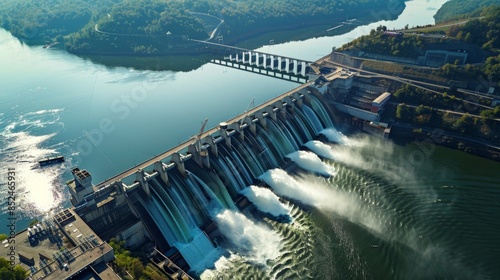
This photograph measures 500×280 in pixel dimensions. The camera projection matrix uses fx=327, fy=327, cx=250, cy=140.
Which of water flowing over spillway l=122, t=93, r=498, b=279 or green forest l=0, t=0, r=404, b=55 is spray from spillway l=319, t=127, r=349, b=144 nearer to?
water flowing over spillway l=122, t=93, r=498, b=279

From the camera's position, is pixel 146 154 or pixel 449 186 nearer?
pixel 449 186

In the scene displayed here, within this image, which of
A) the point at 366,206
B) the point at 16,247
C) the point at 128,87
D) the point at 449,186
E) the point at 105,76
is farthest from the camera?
the point at 105,76

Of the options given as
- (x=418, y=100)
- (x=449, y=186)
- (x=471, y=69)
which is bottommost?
(x=449, y=186)

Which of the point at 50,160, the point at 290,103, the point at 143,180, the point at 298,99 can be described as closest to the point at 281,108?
the point at 290,103

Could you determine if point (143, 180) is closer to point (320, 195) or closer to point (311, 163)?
point (320, 195)

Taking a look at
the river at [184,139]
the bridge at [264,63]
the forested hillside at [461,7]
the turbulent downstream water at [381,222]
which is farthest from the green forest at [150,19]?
the turbulent downstream water at [381,222]

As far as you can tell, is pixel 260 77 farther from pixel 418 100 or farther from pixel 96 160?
pixel 96 160

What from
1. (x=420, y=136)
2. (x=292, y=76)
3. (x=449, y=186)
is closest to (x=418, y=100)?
(x=420, y=136)

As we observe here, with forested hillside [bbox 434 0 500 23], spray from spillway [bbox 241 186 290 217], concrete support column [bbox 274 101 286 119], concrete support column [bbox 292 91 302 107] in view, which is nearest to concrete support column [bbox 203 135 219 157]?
spray from spillway [bbox 241 186 290 217]
